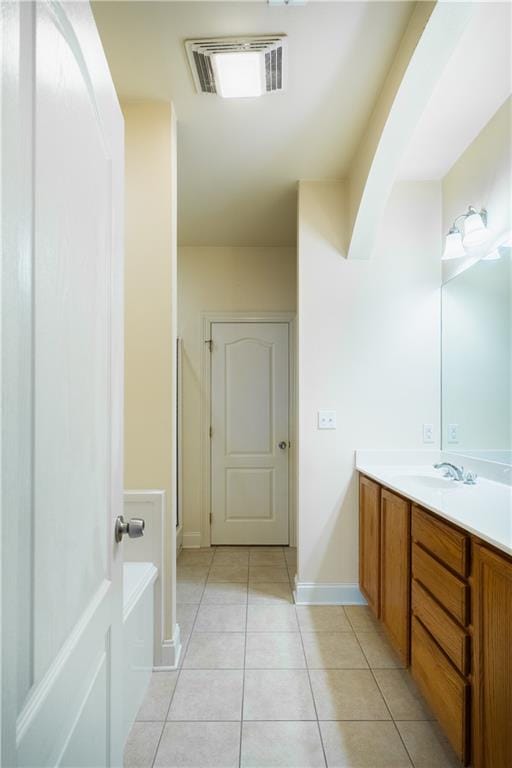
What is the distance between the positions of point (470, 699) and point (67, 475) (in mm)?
1383

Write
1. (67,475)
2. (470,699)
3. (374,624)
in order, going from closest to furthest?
(67,475), (470,699), (374,624)

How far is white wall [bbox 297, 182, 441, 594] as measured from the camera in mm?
2752

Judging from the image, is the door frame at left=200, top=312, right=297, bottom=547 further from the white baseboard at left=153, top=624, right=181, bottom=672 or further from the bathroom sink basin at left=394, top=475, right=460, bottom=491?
the white baseboard at left=153, top=624, right=181, bottom=672

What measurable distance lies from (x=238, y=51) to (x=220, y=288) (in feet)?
7.65

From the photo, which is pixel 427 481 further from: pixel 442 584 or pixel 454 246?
pixel 454 246

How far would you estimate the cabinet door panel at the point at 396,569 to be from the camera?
1.88m

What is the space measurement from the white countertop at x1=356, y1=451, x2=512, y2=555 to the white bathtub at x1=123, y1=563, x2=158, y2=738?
1.16 meters

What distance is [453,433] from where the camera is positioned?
259cm

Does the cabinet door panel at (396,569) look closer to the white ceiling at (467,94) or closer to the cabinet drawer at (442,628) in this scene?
the cabinet drawer at (442,628)

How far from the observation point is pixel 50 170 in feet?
2.15


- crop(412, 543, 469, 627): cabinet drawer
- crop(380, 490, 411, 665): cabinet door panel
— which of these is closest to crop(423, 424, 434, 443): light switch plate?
crop(380, 490, 411, 665): cabinet door panel

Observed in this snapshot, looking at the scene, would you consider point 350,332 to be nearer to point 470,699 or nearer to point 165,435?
point 165,435

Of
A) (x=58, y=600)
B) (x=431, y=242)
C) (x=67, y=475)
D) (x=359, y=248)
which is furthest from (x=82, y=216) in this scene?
(x=431, y=242)

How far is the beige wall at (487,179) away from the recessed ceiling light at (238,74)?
1.16m
